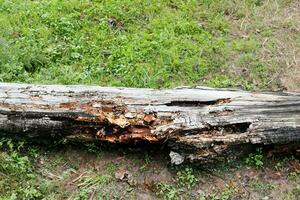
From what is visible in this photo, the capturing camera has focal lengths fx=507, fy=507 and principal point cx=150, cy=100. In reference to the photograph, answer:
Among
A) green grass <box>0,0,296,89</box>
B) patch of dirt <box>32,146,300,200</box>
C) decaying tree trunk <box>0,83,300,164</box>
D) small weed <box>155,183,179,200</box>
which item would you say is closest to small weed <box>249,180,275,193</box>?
patch of dirt <box>32,146,300,200</box>

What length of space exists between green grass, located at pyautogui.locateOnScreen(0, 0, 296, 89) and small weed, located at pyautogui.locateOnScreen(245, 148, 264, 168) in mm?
1384

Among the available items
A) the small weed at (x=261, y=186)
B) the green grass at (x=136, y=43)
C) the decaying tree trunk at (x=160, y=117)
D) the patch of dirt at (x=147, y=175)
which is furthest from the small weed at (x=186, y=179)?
the green grass at (x=136, y=43)

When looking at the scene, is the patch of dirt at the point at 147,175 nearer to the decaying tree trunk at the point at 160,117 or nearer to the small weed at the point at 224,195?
the small weed at the point at 224,195

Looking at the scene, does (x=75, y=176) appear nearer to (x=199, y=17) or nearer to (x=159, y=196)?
(x=159, y=196)

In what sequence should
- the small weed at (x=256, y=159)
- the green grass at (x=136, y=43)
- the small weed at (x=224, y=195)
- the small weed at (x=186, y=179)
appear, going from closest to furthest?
the small weed at (x=224, y=195) → the small weed at (x=186, y=179) → the small weed at (x=256, y=159) → the green grass at (x=136, y=43)

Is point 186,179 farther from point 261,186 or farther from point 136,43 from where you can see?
point 136,43

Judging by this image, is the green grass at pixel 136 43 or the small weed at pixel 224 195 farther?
the green grass at pixel 136 43

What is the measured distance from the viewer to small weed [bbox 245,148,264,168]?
17.0 feet

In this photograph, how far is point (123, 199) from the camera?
195 inches

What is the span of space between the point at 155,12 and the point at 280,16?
1.86m

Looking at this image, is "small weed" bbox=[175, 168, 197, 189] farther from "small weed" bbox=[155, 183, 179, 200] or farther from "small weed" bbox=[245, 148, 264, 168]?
"small weed" bbox=[245, 148, 264, 168]

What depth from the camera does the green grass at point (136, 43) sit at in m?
6.52

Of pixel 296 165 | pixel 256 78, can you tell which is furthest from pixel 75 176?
pixel 256 78

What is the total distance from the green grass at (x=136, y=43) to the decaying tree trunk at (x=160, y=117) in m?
1.13
